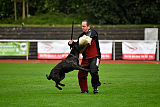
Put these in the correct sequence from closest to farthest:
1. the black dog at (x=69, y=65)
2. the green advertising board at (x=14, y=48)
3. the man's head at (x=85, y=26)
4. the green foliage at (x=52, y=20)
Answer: the black dog at (x=69, y=65) → the man's head at (x=85, y=26) → the green advertising board at (x=14, y=48) → the green foliage at (x=52, y=20)

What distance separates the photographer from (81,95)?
1003 centimetres

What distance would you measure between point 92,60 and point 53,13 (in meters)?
28.6

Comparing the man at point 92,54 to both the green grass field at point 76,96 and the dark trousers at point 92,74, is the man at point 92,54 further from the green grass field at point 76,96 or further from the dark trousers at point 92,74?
the green grass field at point 76,96

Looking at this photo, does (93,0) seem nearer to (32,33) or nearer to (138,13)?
(138,13)

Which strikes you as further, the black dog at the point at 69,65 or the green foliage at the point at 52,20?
the green foliage at the point at 52,20

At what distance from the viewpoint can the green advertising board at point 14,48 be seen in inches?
1092

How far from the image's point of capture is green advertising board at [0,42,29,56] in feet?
91.0

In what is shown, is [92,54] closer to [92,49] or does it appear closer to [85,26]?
[92,49]

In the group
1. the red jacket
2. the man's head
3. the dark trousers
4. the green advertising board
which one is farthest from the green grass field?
the green advertising board

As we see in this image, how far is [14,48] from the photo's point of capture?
27828 millimetres

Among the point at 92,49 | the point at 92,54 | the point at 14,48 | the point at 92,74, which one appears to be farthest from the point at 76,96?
the point at 14,48

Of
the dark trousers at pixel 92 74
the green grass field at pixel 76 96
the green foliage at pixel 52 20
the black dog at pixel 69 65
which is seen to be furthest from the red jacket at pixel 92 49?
the green foliage at pixel 52 20

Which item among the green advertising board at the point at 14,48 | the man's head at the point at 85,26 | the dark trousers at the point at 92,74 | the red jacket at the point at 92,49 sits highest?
the man's head at the point at 85,26

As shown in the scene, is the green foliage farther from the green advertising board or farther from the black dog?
the black dog
